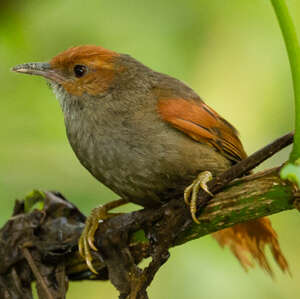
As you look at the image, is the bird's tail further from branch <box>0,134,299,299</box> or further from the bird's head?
the bird's head

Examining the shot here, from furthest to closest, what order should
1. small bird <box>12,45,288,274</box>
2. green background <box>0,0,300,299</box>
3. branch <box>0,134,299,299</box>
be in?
green background <box>0,0,300,299</box> → small bird <box>12,45,288,274</box> → branch <box>0,134,299,299</box>

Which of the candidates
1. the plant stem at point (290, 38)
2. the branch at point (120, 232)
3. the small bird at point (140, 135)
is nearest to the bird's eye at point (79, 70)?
the small bird at point (140, 135)

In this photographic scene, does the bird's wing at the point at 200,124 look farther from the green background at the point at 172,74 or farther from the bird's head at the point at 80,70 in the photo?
the green background at the point at 172,74

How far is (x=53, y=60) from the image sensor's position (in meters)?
3.99

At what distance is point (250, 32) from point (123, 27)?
935 mm

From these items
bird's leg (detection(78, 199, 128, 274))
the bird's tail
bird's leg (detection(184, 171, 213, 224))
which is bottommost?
the bird's tail

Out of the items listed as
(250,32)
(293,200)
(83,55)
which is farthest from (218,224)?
(250,32)

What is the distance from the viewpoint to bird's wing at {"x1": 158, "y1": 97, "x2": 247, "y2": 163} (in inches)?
141

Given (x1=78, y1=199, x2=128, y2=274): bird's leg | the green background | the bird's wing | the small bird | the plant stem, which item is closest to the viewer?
the plant stem

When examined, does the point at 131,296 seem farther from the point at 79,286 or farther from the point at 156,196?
the point at 79,286

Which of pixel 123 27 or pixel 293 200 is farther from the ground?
pixel 123 27

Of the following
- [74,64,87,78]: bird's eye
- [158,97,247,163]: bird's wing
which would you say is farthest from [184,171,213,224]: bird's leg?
[74,64,87,78]: bird's eye

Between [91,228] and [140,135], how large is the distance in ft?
1.89

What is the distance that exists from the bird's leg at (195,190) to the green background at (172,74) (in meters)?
0.67
